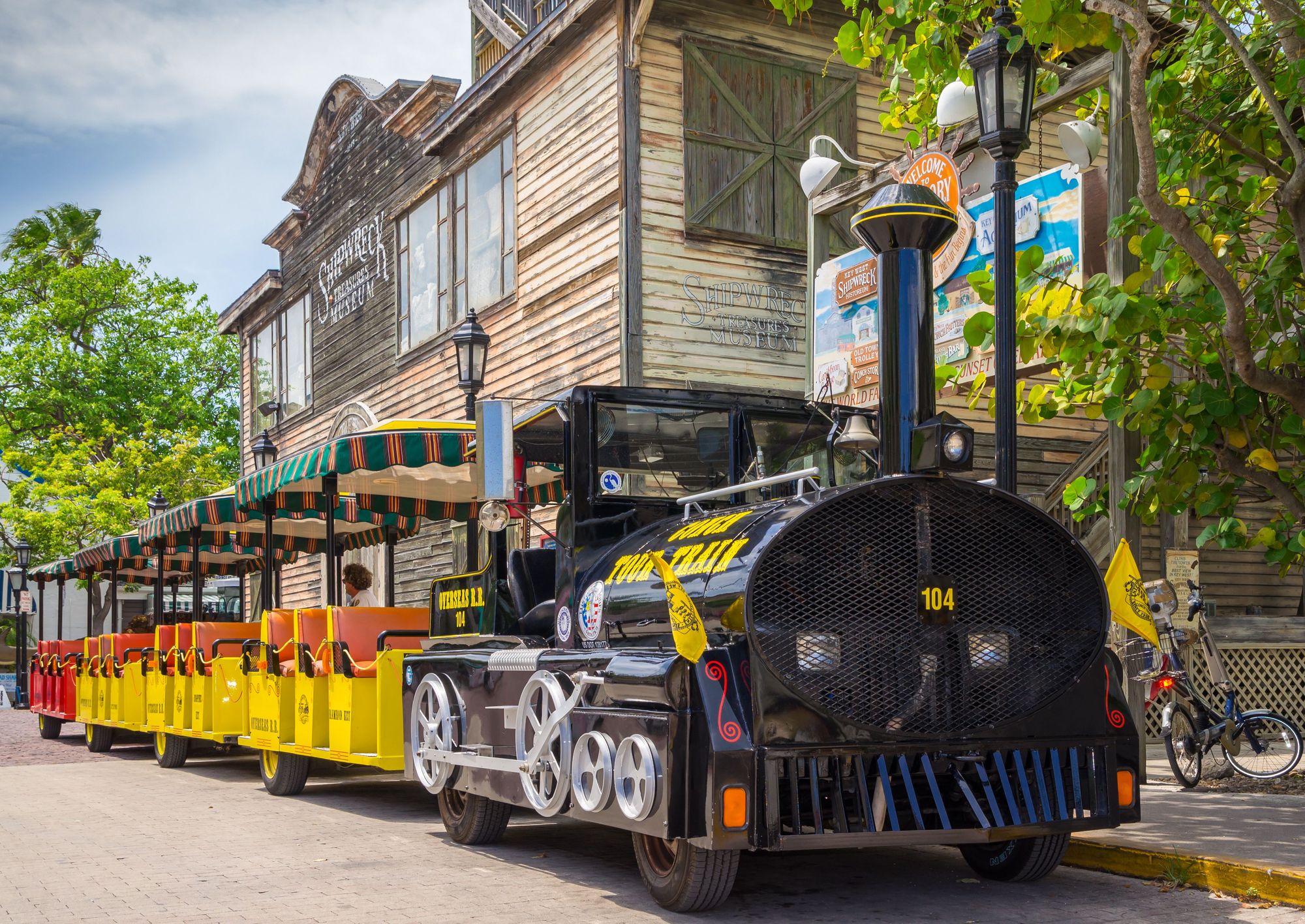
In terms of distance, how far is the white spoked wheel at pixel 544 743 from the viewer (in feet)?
20.3

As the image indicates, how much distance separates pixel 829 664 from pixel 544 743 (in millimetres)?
1483

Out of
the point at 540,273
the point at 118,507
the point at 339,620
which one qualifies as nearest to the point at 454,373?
the point at 540,273

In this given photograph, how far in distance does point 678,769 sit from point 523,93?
13599 millimetres

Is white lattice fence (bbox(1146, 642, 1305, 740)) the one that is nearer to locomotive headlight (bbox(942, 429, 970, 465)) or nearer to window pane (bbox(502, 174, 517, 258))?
locomotive headlight (bbox(942, 429, 970, 465))

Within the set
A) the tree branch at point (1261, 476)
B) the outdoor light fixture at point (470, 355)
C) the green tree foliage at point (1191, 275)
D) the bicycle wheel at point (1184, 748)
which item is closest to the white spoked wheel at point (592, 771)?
the green tree foliage at point (1191, 275)

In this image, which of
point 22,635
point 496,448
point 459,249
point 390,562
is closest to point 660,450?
point 496,448

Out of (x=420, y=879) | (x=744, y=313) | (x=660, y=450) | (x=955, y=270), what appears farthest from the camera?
(x=744, y=313)

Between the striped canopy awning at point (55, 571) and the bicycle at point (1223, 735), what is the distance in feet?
45.4

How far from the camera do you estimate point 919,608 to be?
5.64 m

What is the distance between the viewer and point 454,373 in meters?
19.2

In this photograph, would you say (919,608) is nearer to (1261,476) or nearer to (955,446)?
(955,446)

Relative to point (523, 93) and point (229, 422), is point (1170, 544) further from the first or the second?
point (229, 422)

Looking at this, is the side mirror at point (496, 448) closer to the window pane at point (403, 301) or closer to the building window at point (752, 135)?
the building window at point (752, 135)

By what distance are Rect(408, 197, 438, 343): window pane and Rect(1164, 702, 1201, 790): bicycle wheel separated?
12.8 meters
